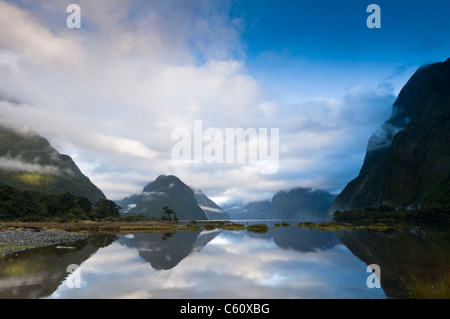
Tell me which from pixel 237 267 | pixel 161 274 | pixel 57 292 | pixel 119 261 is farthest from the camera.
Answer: pixel 119 261

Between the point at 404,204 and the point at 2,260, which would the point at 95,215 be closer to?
the point at 2,260

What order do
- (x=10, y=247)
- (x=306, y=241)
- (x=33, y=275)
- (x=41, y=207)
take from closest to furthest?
(x=33, y=275)
(x=10, y=247)
(x=306, y=241)
(x=41, y=207)

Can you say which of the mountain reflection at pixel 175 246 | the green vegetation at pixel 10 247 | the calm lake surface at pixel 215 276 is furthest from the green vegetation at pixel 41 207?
the calm lake surface at pixel 215 276

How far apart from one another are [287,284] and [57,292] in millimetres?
13474

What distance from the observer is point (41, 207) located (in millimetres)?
112562

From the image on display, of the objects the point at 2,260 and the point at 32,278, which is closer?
the point at 32,278

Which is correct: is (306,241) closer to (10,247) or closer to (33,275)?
(33,275)

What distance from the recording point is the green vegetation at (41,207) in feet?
333

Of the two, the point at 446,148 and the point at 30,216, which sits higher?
the point at 446,148

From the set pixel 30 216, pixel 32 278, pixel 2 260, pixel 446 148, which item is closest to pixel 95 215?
pixel 30 216

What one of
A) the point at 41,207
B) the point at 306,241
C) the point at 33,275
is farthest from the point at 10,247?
the point at 41,207

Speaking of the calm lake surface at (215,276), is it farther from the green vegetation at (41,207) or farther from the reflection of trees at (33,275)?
the green vegetation at (41,207)

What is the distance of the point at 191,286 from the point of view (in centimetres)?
1625

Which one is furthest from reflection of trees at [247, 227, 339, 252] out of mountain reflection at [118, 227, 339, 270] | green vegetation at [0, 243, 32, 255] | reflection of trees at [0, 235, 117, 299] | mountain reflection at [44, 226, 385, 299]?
green vegetation at [0, 243, 32, 255]
